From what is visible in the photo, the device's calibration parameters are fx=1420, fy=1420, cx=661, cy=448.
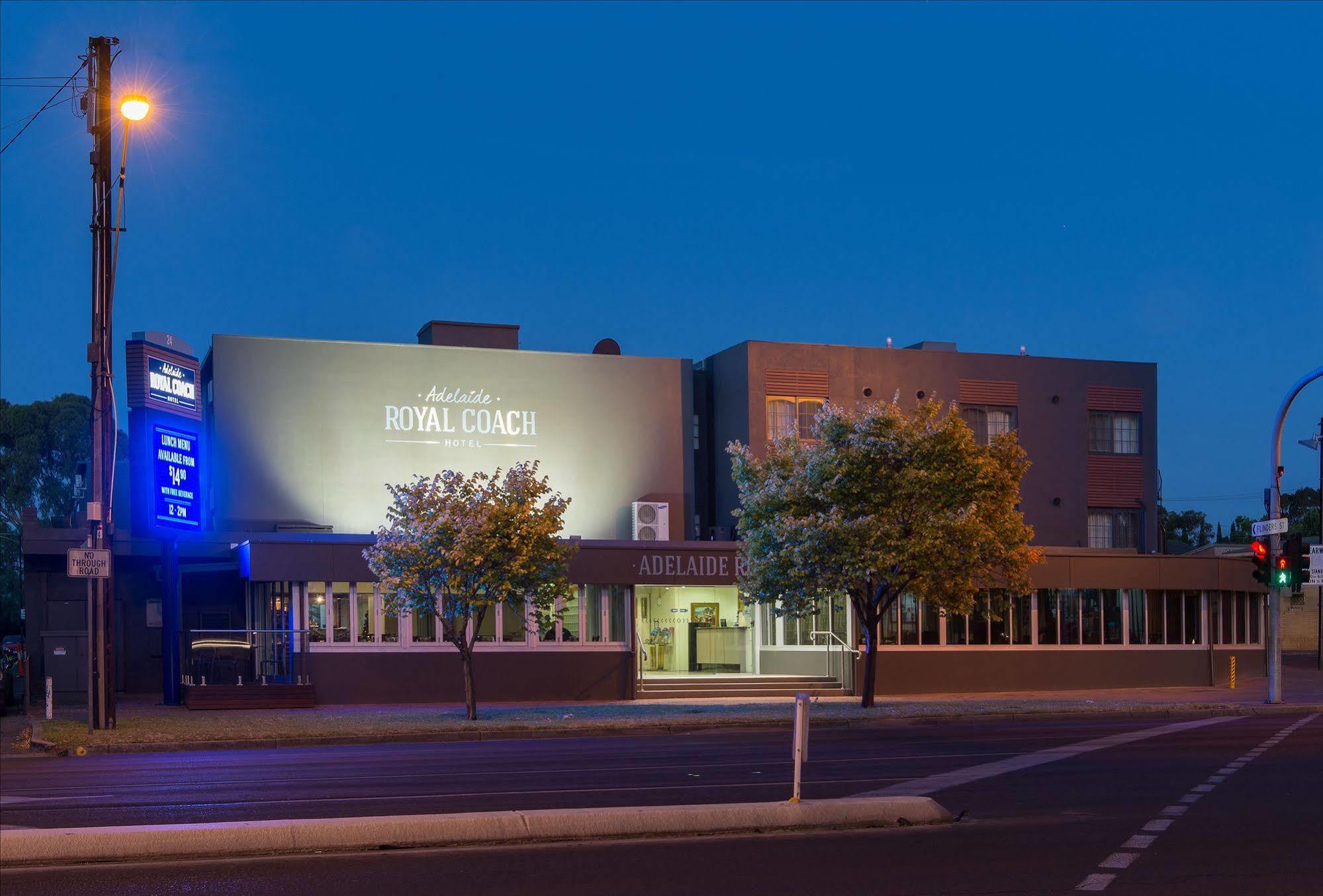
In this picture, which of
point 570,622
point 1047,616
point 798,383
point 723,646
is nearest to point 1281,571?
point 1047,616

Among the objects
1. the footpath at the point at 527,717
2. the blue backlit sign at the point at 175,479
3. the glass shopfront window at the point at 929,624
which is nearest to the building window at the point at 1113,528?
the footpath at the point at 527,717

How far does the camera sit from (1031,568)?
1551 inches

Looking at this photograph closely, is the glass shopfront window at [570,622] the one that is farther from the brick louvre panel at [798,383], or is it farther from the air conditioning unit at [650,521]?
the brick louvre panel at [798,383]

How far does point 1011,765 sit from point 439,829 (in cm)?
950

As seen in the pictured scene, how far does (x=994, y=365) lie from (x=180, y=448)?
24848mm

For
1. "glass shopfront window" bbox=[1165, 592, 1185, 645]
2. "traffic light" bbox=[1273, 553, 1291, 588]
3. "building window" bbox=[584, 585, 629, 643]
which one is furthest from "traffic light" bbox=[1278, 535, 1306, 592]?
"building window" bbox=[584, 585, 629, 643]

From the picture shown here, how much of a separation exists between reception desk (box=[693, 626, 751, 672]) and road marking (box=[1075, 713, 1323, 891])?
70.3ft

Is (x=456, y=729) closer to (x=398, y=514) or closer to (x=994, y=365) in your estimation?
(x=398, y=514)

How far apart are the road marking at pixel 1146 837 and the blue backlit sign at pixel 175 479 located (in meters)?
22.9

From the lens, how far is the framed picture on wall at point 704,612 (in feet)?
133

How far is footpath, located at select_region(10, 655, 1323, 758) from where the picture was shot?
23.3 m

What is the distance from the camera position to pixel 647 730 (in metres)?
26.4

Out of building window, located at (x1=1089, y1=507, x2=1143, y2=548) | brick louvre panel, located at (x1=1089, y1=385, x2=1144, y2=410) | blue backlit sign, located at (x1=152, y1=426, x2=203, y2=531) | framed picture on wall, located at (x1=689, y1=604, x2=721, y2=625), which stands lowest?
framed picture on wall, located at (x1=689, y1=604, x2=721, y2=625)

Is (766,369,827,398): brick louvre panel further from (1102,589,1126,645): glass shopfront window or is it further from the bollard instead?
the bollard
